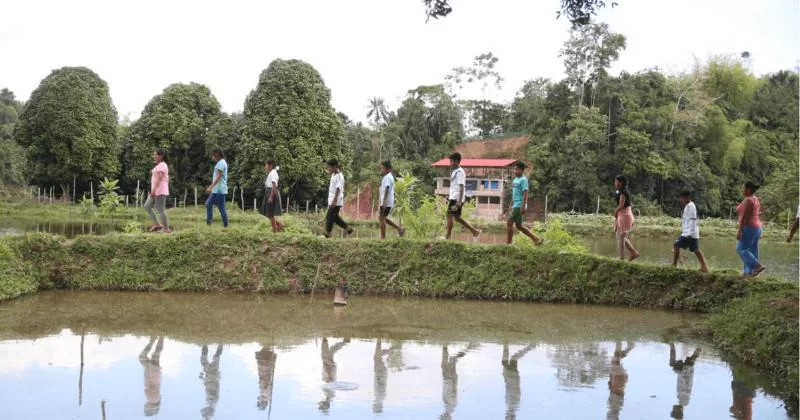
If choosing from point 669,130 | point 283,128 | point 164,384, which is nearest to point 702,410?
point 164,384

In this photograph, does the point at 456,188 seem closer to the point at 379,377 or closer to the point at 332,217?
the point at 332,217

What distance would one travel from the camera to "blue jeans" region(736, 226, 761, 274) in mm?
10555

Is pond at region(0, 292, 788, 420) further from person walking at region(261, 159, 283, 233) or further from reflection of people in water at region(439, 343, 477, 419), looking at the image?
person walking at region(261, 159, 283, 233)

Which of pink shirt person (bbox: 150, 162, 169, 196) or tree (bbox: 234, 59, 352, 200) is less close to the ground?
tree (bbox: 234, 59, 352, 200)

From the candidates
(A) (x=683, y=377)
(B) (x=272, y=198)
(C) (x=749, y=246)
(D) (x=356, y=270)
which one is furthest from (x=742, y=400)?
(B) (x=272, y=198)

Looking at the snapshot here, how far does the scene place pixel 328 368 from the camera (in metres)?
7.00

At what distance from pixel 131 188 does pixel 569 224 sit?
82.7 feet

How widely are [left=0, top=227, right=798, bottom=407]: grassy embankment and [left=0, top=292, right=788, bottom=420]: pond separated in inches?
29.7

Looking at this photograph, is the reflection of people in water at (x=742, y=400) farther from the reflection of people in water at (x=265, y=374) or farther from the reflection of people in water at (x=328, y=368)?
the reflection of people in water at (x=265, y=374)

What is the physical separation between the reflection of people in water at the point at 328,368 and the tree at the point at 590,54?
4288 centimetres

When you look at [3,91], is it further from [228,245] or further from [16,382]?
[16,382]

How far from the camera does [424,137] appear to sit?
5494 cm

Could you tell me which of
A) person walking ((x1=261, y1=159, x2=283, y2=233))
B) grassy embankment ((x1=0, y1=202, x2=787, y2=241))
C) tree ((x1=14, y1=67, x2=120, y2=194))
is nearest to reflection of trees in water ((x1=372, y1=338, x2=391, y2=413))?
person walking ((x1=261, y1=159, x2=283, y2=233))

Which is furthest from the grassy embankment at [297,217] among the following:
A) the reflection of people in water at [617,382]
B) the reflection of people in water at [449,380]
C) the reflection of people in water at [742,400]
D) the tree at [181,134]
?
the reflection of people in water at [742,400]
